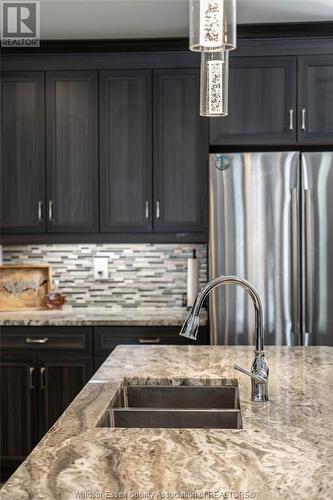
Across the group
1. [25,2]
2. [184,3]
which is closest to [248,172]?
[184,3]

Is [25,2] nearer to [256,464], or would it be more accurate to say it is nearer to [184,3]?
[184,3]

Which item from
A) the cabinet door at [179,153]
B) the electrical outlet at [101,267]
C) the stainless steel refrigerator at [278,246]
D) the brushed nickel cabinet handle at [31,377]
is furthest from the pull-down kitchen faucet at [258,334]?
the electrical outlet at [101,267]

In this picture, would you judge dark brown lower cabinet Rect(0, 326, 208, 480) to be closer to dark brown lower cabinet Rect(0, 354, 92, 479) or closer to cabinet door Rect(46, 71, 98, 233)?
dark brown lower cabinet Rect(0, 354, 92, 479)

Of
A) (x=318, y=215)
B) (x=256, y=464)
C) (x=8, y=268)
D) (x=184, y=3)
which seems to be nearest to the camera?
(x=256, y=464)

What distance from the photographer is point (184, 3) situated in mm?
3697

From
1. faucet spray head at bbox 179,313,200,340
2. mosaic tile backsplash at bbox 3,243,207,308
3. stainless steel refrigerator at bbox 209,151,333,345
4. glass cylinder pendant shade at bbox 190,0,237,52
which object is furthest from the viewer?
mosaic tile backsplash at bbox 3,243,207,308

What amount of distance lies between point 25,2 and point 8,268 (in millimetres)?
1818

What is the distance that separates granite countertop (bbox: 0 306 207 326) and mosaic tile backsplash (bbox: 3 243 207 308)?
0.18m

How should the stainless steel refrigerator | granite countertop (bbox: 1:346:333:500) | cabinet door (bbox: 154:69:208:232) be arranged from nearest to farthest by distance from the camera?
1. granite countertop (bbox: 1:346:333:500)
2. the stainless steel refrigerator
3. cabinet door (bbox: 154:69:208:232)

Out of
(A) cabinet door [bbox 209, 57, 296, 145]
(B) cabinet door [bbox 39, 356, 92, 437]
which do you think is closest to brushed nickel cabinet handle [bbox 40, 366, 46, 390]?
(B) cabinet door [bbox 39, 356, 92, 437]

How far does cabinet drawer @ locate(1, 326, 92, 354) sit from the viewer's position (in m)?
4.21

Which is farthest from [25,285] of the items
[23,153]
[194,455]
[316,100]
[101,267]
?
[194,455]

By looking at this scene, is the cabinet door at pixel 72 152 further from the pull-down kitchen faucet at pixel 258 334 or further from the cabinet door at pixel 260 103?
the pull-down kitchen faucet at pixel 258 334

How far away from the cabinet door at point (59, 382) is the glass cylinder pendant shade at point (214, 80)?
2.41 metres
